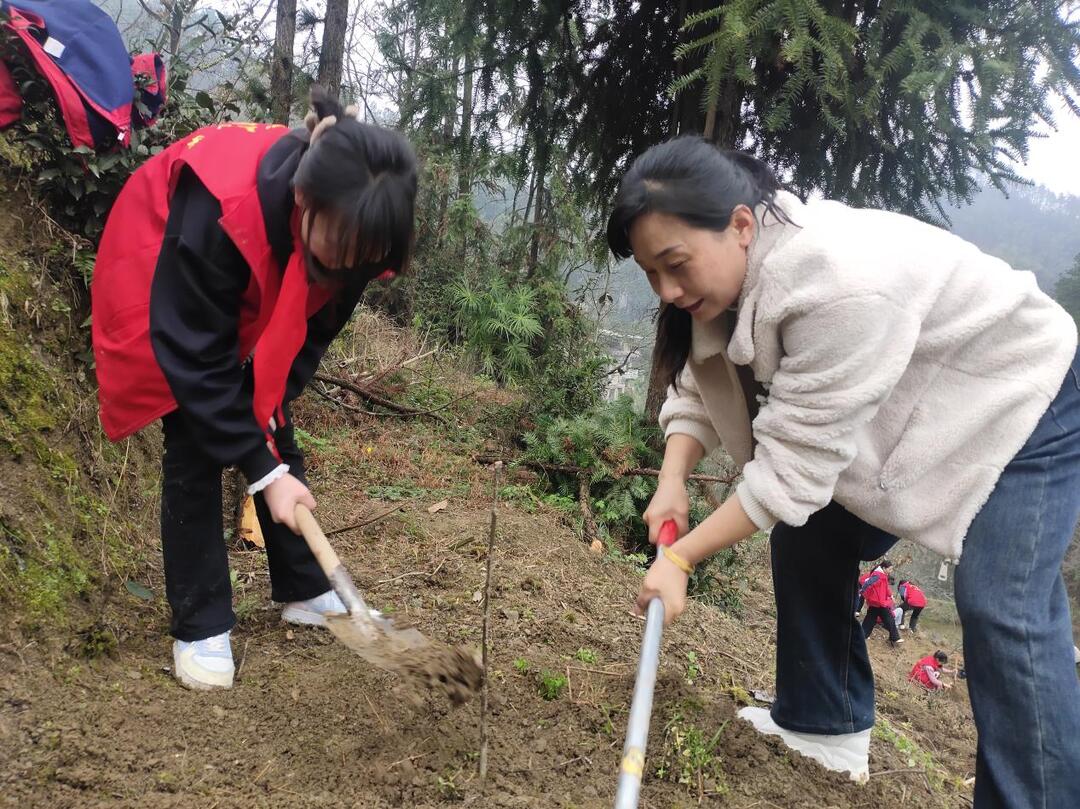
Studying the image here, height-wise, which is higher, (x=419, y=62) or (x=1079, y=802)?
(x=419, y=62)

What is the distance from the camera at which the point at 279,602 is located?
245 cm

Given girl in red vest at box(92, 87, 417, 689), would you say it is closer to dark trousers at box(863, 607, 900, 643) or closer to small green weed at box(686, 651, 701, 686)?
small green weed at box(686, 651, 701, 686)

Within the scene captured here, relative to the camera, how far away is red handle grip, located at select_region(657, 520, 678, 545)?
1.92m

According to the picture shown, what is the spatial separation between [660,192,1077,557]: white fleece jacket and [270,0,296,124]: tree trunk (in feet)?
20.2

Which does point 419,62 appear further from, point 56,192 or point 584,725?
point 584,725

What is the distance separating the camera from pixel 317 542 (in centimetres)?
181

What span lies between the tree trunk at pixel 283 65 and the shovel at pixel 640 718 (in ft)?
20.7

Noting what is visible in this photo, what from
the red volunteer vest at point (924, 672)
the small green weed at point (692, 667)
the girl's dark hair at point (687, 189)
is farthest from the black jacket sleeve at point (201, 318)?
the red volunteer vest at point (924, 672)

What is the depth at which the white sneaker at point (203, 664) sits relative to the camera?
6.53ft

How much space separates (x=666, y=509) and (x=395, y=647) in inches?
32.1

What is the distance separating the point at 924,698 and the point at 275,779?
3.78 metres

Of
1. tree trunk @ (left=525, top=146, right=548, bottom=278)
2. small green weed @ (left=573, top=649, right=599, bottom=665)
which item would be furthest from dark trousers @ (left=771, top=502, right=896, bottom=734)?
tree trunk @ (left=525, top=146, right=548, bottom=278)

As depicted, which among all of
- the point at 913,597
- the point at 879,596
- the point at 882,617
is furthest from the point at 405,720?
the point at 913,597

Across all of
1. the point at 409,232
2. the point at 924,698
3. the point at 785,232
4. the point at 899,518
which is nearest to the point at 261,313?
the point at 409,232
